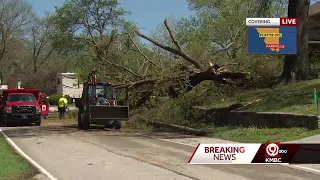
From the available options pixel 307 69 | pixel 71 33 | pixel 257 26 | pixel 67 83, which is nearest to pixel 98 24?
pixel 71 33

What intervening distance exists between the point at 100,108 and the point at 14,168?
11.7 m

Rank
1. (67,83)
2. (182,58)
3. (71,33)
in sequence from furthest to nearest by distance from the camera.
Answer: (67,83) → (71,33) → (182,58)

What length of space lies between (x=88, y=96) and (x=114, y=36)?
5457mm

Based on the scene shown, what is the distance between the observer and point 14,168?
36.0 feet

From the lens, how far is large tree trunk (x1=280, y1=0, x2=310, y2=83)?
77.5ft

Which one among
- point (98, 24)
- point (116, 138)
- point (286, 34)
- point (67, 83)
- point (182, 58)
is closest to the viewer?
point (116, 138)

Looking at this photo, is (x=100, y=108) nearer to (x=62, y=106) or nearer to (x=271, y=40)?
(x=62, y=106)

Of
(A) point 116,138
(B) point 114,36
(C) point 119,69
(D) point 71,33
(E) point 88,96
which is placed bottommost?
(A) point 116,138

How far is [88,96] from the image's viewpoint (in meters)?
23.7

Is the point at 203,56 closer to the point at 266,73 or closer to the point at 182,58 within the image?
the point at 182,58

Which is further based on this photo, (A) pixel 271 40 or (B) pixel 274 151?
(A) pixel 271 40
